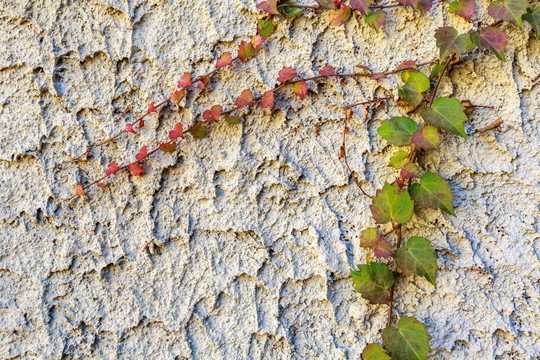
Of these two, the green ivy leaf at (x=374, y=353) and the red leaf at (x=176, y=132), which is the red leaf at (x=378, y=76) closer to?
the red leaf at (x=176, y=132)

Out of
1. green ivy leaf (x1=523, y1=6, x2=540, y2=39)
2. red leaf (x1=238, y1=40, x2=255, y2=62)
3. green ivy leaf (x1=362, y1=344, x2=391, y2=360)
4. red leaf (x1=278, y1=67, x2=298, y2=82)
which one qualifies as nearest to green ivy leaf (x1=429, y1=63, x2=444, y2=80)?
green ivy leaf (x1=523, y1=6, x2=540, y2=39)

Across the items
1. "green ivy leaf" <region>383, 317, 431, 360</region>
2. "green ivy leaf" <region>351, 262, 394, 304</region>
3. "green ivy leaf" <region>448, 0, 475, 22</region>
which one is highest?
"green ivy leaf" <region>448, 0, 475, 22</region>

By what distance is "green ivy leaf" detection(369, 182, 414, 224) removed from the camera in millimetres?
993

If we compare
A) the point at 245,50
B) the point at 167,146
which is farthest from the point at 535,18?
→ the point at 167,146

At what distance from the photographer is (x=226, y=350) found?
1064 millimetres

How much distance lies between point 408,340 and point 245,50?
2.59ft

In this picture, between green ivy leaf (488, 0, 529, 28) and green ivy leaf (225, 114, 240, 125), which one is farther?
green ivy leaf (225, 114, 240, 125)

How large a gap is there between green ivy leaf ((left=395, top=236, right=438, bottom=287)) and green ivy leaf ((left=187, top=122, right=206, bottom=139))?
0.55m

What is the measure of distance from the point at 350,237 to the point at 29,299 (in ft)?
2.66

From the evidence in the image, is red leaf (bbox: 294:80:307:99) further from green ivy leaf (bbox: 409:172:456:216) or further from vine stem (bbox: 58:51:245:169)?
green ivy leaf (bbox: 409:172:456:216)

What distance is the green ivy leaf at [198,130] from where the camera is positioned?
1.08 metres

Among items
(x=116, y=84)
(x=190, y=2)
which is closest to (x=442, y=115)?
(x=190, y=2)

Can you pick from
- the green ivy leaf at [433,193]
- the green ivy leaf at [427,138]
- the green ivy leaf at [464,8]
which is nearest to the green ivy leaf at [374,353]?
the green ivy leaf at [433,193]

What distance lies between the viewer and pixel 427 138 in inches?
39.3
